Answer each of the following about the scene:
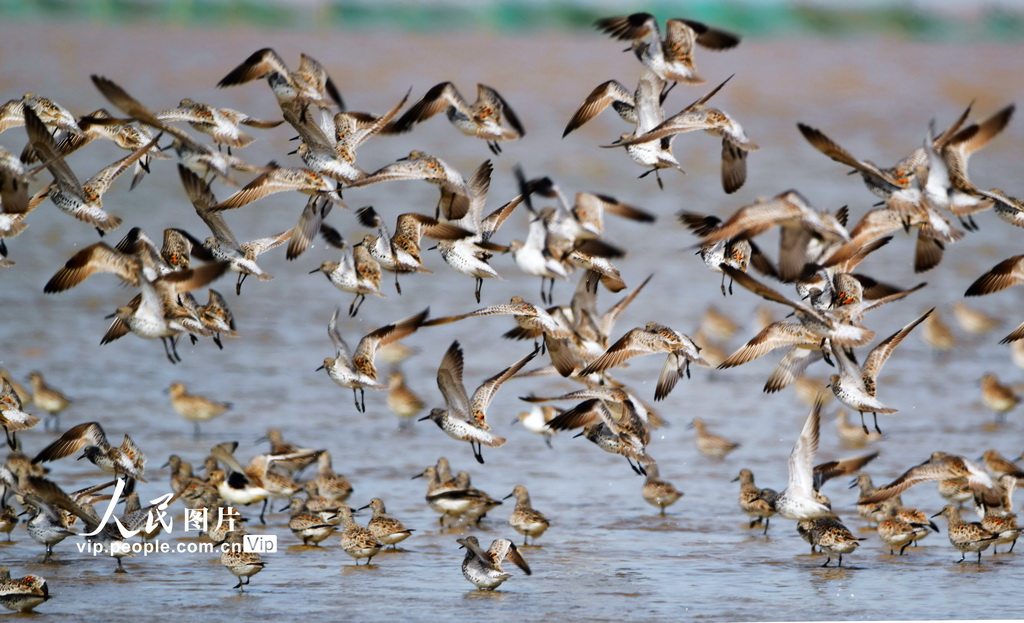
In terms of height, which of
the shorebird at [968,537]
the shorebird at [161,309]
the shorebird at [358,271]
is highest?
the shorebird at [358,271]

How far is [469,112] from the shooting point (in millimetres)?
A: 11547

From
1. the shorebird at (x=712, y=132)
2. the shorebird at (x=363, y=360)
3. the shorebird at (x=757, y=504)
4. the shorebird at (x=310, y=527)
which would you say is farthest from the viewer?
the shorebird at (x=757, y=504)

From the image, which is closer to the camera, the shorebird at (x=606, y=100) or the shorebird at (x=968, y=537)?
the shorebird at (x=968, y=537)

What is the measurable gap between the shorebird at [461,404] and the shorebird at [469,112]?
1.60m

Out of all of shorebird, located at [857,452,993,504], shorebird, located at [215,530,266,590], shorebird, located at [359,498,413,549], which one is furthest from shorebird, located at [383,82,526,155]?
shorebird, located at [857,452,993,504]

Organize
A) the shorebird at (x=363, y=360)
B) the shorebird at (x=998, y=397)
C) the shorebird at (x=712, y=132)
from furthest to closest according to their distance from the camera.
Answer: the shorebird at (x=998, y=397), the shorebird at (x=363, y=360), the shorebird at (x=712, y=132)

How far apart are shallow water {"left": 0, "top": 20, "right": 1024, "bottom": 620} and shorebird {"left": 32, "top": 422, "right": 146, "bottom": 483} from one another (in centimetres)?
61

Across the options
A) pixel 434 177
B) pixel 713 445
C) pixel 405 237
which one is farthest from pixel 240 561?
pixel 713 445

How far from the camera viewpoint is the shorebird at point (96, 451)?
11.3 meters

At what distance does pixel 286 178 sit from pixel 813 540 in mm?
4606

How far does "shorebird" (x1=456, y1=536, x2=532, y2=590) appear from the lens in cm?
1038

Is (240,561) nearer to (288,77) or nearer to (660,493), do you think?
(288,77)

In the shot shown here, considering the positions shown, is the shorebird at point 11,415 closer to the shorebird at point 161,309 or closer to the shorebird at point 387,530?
the shorebird at point 161,309

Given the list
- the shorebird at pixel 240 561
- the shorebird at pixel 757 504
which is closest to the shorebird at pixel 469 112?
the shorebird at pixel 240 561
